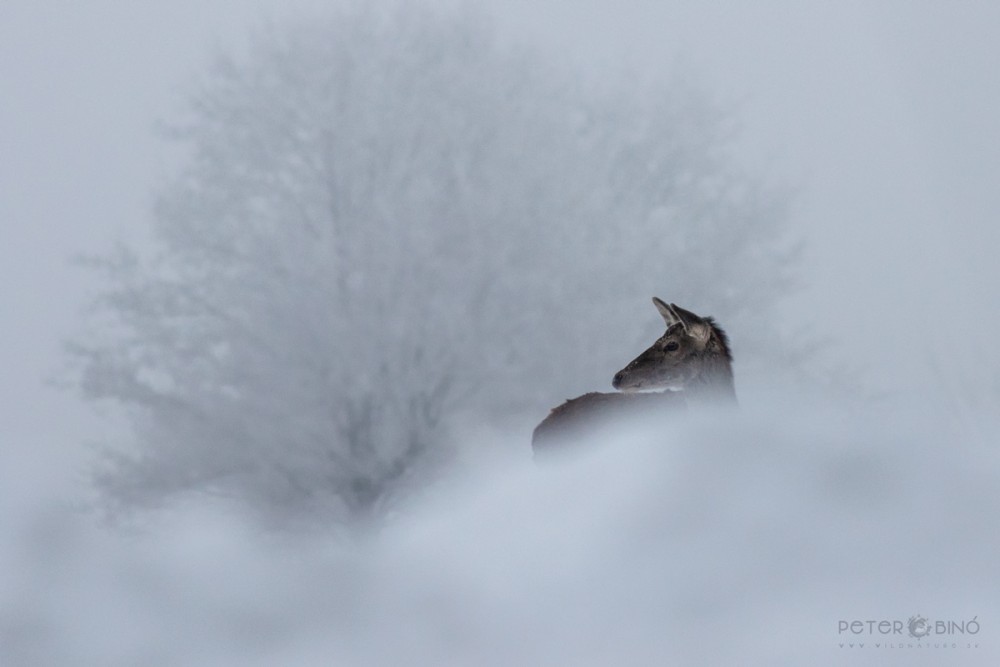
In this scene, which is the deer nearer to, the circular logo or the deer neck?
the deer neck

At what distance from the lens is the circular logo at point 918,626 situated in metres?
0.56

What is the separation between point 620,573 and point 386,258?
9280 millimetres

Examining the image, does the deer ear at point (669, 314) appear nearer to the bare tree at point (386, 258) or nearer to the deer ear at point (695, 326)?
the deer ear at point (695, 326)

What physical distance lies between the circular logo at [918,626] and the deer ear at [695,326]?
1.89 m

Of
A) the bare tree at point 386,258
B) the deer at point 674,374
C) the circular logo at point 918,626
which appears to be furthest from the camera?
the bare tree at point 386,258

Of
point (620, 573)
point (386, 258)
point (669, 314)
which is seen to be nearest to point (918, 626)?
point (620, 573)

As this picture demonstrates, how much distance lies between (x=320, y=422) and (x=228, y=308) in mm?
1521

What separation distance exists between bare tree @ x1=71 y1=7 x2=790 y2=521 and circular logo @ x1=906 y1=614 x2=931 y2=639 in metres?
8.99

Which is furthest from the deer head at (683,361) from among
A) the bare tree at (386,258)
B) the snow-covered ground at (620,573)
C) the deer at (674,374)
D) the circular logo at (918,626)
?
the bare tree at (386,258)

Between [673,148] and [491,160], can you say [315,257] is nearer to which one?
[491,160]

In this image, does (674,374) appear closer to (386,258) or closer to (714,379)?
(714,379)

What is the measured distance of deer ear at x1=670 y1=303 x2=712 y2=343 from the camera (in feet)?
8.13

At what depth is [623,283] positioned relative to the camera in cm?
1006

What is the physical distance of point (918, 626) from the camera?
56 centimetres
